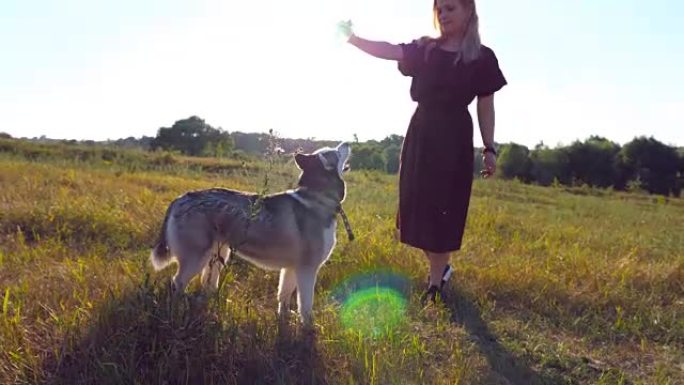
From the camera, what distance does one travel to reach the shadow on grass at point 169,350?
259cm

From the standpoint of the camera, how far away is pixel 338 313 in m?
3.73

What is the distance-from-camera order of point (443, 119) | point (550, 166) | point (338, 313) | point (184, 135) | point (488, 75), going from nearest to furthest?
point (338, 313)
point (488, 75)
point (443, 119)
point (184, 135)
point (550, 166)

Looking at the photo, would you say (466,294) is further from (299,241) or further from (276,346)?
(276,346)

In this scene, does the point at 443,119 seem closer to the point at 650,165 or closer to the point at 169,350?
the point at 169,350

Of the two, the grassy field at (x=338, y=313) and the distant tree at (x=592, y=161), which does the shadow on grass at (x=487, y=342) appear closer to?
the grassy field at (x=338, y=313)

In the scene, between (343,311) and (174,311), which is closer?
(174,311)

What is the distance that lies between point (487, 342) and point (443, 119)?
1.65m

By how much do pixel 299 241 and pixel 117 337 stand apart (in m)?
1.28

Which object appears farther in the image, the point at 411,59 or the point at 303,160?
the point at 411,59

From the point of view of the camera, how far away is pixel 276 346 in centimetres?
302

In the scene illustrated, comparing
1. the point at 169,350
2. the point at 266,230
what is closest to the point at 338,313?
the point at 266,230

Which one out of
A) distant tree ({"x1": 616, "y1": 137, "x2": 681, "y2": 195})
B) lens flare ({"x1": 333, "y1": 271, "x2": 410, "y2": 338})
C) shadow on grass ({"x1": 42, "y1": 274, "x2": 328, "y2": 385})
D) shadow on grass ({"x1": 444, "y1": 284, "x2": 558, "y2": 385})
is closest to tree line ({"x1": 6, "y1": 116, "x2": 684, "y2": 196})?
distant tree ({"x1": 616, "y1": 137, "x2": 681, "y2": 195})

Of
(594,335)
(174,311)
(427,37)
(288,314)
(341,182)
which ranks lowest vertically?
(594,335)

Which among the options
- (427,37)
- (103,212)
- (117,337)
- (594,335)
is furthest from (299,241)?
(103,212)
